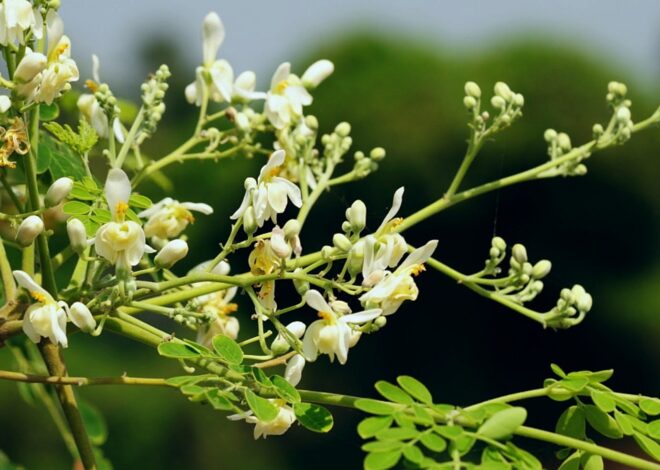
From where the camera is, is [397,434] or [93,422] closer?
[397,434]

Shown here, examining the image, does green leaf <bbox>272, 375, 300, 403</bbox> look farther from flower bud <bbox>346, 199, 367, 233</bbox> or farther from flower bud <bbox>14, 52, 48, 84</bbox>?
flower bud <bbox>14, 52, 48, 84</bbox>

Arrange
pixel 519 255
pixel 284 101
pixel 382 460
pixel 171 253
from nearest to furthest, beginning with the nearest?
pixel 382 460, pixel 171 253, pixel 519 255, pixel 284 101

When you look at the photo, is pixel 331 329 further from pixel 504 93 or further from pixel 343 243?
pixel 504 93

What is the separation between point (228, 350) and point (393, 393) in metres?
0.16

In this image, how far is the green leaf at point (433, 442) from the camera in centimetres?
91

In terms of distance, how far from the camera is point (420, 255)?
1007 mm

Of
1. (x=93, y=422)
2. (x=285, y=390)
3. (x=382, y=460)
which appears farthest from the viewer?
(x=93, y=422)

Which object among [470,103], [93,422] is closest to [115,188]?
[470,103]

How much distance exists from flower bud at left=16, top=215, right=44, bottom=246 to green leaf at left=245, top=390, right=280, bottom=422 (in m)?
0.26

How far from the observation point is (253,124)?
1.42 meters

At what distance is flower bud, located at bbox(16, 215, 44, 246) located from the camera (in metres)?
1.03

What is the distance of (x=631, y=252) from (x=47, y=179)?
960 centimetres

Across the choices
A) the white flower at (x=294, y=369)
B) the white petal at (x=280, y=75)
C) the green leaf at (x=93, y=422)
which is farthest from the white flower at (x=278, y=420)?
the green leaf at (x=93, y=422)

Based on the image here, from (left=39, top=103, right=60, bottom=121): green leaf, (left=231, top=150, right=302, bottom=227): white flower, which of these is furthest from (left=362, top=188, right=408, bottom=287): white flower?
(left=39, top=103, right=60, bottom=121): green leaf
